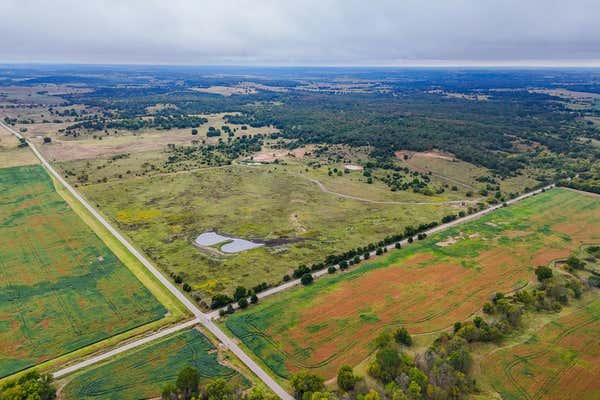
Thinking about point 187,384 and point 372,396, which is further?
point 187,384

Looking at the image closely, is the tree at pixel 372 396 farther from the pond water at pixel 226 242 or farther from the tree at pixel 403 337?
the pond water at pixel 226 242

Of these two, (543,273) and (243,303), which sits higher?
(543,273)

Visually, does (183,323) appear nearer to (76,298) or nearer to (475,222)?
(76,298)

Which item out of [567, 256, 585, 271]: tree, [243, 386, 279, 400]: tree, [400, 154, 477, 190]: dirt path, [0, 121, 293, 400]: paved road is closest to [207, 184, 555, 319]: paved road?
[0, 121, 293, 400]: paved road

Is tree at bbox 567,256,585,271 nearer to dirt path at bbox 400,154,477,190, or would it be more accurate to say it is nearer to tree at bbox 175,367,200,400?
dirt path at bbox 400,154,477,190

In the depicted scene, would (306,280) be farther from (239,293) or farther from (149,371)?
(149,371)

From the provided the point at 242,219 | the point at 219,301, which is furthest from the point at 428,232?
the point at 219,301

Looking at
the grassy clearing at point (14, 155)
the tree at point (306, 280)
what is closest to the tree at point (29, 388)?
the tree at point (306, 280)
